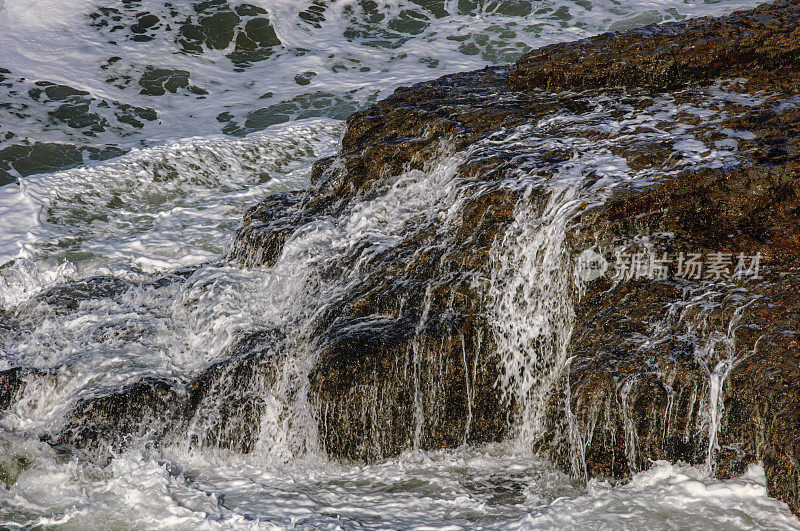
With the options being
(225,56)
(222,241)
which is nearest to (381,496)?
(222,241)

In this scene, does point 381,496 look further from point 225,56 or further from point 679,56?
point 225,56

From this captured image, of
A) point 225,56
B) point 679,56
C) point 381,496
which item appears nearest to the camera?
point 381,496

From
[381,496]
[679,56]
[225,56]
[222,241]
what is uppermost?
[225,56]

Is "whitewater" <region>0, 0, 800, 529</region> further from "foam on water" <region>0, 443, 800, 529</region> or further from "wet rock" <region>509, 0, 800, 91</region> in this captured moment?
"wet rock" <region>509, 0, 800, 91</region>

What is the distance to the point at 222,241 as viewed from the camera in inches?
293

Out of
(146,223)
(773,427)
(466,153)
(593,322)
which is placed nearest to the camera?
(773,427)

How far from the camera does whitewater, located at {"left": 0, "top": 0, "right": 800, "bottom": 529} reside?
11.8 ft

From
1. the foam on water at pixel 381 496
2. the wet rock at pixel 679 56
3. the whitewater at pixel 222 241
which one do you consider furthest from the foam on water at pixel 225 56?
the foam on water at pixel 381 496

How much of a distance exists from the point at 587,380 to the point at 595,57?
3.62 metres

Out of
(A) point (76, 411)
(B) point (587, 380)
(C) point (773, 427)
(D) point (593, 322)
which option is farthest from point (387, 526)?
(A) point (76, 411)

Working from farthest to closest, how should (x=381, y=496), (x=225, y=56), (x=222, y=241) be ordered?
(x=225, y=56) → (x=222, y=241) → (x=381, y=496)

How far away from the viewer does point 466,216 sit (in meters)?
4.67

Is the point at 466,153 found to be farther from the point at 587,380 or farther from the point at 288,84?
the point at 288,84

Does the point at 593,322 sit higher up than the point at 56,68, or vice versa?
the point at 56,68
